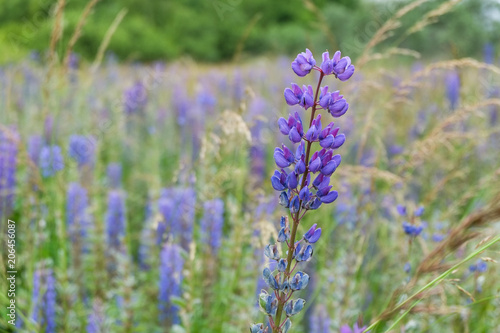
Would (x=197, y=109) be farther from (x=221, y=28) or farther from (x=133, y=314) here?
(x=221, y=28)

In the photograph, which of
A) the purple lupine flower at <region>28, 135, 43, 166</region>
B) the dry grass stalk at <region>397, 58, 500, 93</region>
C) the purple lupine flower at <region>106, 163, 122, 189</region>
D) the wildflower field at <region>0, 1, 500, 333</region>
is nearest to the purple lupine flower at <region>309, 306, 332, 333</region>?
the wildflower field at <region>0, 1, 500, 333</region>

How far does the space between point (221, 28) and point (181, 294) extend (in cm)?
2291

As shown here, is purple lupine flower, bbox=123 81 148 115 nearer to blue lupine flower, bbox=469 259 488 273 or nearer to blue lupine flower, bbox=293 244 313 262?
blue lupine flower, bbox=469 259 488 273

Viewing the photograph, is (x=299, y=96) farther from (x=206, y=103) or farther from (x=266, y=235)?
(x=206, y=103)

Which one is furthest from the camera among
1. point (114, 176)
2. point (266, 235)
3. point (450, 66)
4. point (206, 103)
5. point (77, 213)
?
point (206, 103)

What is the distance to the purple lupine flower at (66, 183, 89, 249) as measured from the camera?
2.42 m

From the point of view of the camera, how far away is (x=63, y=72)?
1.83 meters

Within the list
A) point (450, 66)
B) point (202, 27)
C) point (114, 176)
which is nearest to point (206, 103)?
point (114, 176)

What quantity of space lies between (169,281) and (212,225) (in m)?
0.33

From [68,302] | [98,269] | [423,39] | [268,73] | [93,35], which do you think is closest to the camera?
[68,302]

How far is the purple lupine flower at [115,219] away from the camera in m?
A: 2.58

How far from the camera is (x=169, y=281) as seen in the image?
2.10m

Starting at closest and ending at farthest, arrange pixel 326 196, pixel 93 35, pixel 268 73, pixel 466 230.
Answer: pixel 466 230
pixel 326 196
pixel 268 73
pixel 93 35

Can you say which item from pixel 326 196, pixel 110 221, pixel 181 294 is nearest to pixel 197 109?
pixel 110 221
